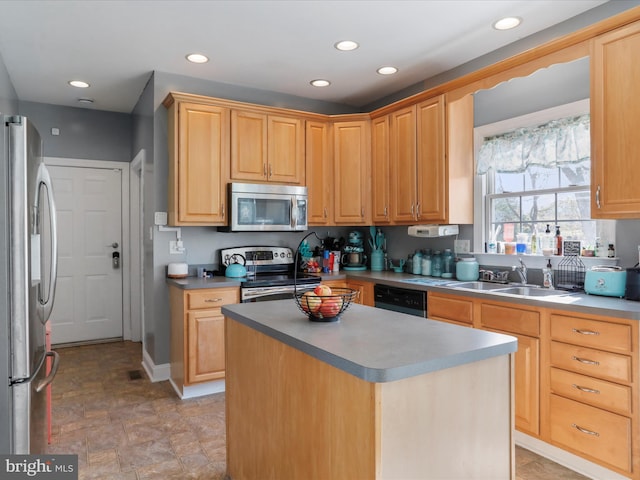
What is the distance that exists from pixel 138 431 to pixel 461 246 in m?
2.83

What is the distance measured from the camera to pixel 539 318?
8.28 feet

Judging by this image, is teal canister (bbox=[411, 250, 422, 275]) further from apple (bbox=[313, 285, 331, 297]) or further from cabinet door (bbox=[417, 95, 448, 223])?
apple (bbox=[313, 285, 331, 297])

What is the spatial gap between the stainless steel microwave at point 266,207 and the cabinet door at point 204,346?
0.80 metres

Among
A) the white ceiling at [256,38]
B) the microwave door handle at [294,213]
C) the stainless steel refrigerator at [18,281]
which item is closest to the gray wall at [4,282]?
the stainless steel refrigerator at [18,281]

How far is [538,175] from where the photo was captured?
338 centimetres

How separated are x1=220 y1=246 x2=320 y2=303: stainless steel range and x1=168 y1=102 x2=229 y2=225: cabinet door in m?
0.47

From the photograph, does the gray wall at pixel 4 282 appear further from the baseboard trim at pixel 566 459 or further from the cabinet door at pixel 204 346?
the baseboard trim at pixel 566 459

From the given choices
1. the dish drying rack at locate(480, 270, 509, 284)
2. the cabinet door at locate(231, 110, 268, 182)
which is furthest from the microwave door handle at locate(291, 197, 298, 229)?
the dish drying rack at locate(480, 270, 509, 284)

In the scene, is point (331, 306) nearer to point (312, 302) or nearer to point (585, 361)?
point (312, 302)

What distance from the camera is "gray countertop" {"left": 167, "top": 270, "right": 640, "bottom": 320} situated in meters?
2.21

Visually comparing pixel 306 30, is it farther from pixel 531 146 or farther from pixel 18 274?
pixel 18 274

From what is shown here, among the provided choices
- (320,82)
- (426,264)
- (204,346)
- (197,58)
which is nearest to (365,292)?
(426,264)

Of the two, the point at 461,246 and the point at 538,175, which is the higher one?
the point at 538,175

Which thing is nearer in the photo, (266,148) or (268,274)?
(266,148)
